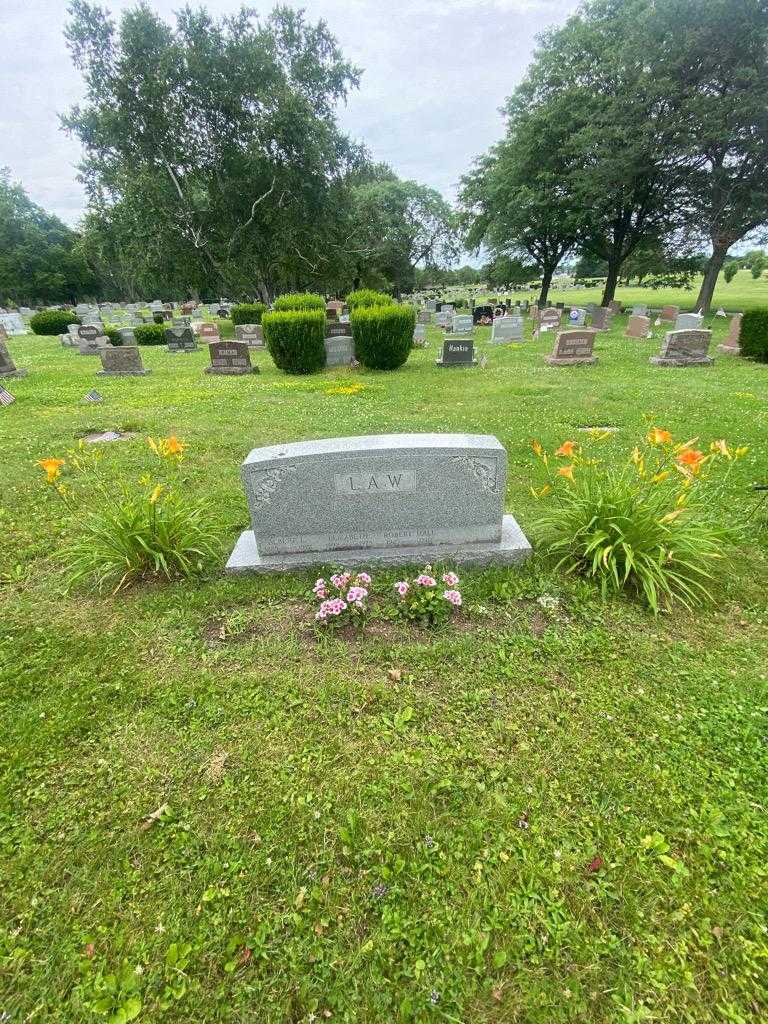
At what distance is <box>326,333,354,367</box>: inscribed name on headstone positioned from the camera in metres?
13.4

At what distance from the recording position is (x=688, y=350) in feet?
40.1

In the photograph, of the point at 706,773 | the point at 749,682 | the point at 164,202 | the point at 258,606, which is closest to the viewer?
the point at 706,773

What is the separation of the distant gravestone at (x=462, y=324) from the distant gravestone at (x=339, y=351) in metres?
10.4

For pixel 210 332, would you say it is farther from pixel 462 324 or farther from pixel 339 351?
pixel 462 324

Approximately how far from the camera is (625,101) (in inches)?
782

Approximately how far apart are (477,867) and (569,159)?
3310 centimetres

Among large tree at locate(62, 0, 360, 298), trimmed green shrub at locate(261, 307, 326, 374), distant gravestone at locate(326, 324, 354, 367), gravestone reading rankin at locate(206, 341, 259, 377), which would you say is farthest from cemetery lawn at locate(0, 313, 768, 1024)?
large tree at locate(62, 0, 360, 298)

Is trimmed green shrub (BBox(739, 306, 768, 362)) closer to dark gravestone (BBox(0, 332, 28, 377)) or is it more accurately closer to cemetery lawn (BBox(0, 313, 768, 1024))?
cemetery lawn (BBox(0, 313, 768, 1024))

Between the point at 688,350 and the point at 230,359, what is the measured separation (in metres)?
12.6

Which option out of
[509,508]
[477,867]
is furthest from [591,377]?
[477,867]

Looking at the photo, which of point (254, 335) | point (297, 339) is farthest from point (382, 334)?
point (254, 335)

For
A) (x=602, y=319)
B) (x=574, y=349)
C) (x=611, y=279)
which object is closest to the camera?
(x=574, y=349)

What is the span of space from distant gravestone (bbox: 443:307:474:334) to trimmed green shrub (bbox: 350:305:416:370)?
33.6ft

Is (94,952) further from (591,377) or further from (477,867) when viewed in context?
(591,377)
